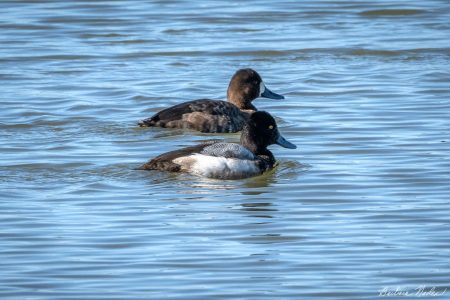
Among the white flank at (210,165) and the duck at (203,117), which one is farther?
the duck at (203,117)

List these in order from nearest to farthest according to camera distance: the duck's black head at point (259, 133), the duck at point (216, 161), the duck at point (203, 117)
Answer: the duck at point (216, 161) < the duck's black head at point (259, 133) < the duck at point (203, 117)

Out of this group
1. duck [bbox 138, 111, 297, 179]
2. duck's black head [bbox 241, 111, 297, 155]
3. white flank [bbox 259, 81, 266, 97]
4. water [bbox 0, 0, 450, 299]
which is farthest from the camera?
white flank [bbox 259, 81, 266, 97]

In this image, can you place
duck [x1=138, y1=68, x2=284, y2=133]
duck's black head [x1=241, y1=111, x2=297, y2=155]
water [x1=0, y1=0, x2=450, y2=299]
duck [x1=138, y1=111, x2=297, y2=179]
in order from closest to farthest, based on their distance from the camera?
1. water [x1=0, y1=0, x2=450, y2=299]
2. duck [x1=138, y1=111, x2=297, y2=179]
3. duck's black head [x1=241, y1=111, x2=297, y2=155]
4. duck [x1=138, y1=68, x2=284, y2=133]

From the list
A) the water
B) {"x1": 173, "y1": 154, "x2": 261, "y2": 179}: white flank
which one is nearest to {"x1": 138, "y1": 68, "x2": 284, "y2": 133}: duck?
the water

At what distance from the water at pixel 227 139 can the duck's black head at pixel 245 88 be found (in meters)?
0.39

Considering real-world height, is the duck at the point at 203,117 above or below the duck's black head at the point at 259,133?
below

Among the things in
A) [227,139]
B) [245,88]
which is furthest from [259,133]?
[245,88]

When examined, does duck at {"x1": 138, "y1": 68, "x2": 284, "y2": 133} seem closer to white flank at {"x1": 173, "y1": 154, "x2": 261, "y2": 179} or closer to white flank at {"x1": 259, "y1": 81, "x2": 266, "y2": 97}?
white flank at {"x1": 259, "y1": 81, "x2": 266, "y2": 97}

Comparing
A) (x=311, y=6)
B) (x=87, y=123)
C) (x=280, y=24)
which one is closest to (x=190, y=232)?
(x=87, y=123)

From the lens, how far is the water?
29.5 ft

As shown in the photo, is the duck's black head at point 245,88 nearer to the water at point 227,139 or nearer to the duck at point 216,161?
the water at point 227,139

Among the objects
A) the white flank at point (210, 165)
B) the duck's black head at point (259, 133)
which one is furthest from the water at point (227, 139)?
the duck's black head at point (259, 133)

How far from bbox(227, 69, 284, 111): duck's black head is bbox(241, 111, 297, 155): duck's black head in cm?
306

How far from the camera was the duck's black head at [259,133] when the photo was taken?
42.5 feet
